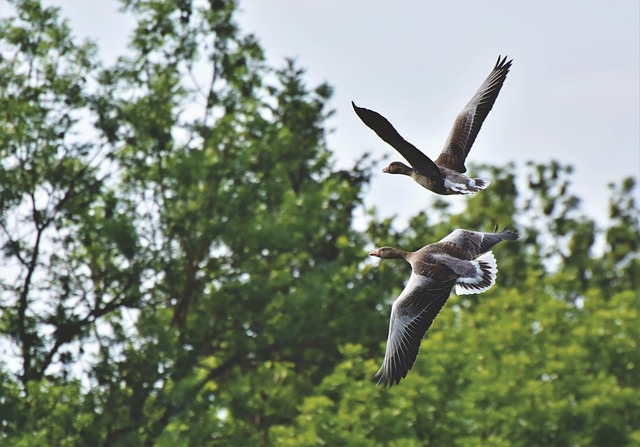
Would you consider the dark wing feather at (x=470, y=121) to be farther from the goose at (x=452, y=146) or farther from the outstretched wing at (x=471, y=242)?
the outstretched wing at (x=471, y=242)

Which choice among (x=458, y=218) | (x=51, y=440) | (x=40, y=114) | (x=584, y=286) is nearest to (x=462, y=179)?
(x=51, y=440)

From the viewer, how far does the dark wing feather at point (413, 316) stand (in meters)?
13.3

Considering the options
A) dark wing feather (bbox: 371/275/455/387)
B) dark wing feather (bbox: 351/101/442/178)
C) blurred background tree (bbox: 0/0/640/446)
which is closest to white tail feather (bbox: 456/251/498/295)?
dark wing feather (bbox: 371/275/455/387)

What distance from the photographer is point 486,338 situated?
32.2 metres

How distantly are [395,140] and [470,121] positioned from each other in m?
2.45

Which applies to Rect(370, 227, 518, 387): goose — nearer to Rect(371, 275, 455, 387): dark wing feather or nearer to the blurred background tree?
Rect(371, 275, 455, 387): dark wing feather

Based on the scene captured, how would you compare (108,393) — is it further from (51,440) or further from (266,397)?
(266,397)

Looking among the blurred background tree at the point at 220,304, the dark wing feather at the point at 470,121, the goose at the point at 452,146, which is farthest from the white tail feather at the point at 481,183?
the blurred background tree at the point at 220,304

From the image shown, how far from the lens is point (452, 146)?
14.4 metres

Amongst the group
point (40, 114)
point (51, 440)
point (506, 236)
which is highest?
point (40, 114)

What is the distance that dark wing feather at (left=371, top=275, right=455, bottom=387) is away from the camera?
13320mm

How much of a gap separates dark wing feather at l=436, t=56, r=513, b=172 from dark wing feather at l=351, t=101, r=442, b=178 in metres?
0.85

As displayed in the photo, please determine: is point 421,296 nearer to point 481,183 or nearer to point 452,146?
point 481,183

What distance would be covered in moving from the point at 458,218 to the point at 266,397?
1235cm
